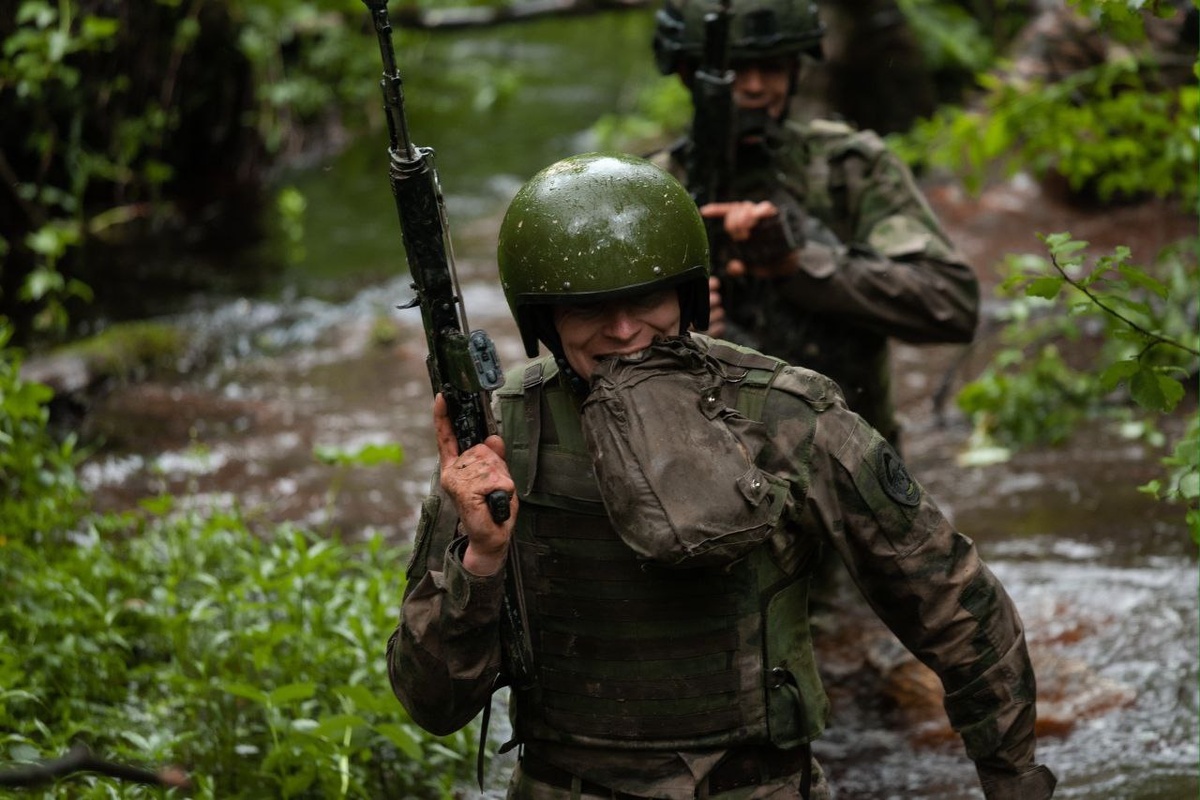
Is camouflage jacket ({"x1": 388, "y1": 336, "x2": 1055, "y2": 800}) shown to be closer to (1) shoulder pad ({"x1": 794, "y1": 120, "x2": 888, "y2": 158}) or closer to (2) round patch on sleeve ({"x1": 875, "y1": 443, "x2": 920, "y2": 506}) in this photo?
(2) round patch on sleeve ({"x1": 875, "y1": 443, "x2": 920, "y2": 506})

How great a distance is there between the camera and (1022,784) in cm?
247

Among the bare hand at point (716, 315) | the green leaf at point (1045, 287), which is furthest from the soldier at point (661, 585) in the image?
the bare hand at point (716, 315)

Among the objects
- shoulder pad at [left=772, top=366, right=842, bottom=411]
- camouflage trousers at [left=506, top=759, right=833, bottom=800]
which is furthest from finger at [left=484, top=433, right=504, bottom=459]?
camouflage trousers at [left=506, top=759, right=833, bottom=800]

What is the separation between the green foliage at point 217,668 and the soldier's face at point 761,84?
1919 mm

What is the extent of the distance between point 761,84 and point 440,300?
7.16 ft

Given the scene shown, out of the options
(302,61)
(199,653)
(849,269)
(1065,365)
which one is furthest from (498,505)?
(302,61)

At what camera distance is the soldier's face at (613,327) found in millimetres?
2400

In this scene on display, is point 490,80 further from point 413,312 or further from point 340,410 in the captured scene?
point 340,410

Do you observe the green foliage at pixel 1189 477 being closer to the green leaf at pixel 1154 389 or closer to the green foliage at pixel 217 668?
the green leaf at pixel 1154 389

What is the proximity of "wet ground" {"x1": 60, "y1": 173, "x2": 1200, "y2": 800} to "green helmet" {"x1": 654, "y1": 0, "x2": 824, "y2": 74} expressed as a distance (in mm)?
1938

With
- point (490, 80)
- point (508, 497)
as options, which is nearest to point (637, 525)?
point (508, 497)

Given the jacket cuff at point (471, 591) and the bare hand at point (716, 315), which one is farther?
the bare hand at point (716, 315)

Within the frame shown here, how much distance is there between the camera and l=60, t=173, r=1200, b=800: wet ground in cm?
395

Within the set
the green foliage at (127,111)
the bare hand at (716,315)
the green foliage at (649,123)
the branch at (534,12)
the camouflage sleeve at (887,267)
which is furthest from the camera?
the green foliage at (649,123)
